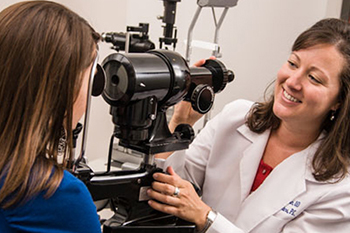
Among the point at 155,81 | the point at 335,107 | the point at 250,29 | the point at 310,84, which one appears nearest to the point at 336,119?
the point at 335,107

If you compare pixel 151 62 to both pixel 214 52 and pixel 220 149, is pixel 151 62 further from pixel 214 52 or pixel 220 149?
pixel 214 52

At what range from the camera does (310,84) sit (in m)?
1.22

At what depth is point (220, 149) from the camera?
1373mm

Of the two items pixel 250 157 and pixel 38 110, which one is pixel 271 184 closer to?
pixel 250 157

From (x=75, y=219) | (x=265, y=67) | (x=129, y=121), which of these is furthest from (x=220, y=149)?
(x=265, y=67)

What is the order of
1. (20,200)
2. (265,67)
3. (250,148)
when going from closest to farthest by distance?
1. (20,200)
2. (250,148)
3. (265,67)

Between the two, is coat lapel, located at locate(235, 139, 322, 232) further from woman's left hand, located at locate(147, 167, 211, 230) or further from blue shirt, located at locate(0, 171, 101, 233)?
blue shirt, located at locate(0, 171, 101, 233)

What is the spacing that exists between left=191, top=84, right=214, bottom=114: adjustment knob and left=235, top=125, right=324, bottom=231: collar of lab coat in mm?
432

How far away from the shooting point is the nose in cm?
122

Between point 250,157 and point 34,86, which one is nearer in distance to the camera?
point 34,86

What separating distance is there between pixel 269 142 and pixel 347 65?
13.9 inches

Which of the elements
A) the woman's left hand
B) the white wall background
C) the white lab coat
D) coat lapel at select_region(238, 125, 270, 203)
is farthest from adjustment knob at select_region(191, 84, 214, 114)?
the white wall background

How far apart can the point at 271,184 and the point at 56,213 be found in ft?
2.59

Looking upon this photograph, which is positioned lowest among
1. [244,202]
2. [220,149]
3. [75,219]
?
[244,202]
